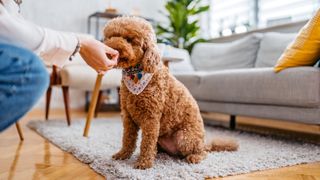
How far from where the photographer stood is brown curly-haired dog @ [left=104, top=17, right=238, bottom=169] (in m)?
1.29

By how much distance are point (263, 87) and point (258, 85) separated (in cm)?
4

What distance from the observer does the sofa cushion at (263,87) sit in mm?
1827

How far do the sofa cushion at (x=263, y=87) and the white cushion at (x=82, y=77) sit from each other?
2.50ft

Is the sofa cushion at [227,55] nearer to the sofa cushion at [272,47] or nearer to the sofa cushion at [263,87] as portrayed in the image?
the sofa cushion at [272,47]

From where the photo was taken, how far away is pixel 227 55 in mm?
3354

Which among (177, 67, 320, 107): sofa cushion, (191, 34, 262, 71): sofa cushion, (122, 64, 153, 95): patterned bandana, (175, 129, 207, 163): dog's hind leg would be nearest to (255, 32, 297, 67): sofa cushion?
(191, 34, 262, 71): sofa cushion

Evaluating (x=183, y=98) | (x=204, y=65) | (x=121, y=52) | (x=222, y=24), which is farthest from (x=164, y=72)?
Result: (x=222, y=24)

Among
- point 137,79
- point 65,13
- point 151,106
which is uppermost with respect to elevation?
point 65,13

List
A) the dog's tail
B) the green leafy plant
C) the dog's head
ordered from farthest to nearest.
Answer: the green leafy plant → the dog's tail → the dog's head

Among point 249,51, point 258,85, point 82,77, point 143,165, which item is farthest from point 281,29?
point 143,165

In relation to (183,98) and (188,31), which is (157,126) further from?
(188,31)

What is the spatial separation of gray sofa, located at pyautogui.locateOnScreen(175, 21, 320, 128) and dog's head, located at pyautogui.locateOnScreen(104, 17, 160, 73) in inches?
38.5

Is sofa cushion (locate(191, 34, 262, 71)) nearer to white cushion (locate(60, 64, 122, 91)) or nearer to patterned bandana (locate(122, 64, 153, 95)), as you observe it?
white cushion (locate(60, 64, 122, 91))

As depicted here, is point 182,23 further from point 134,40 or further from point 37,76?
point 37,76
